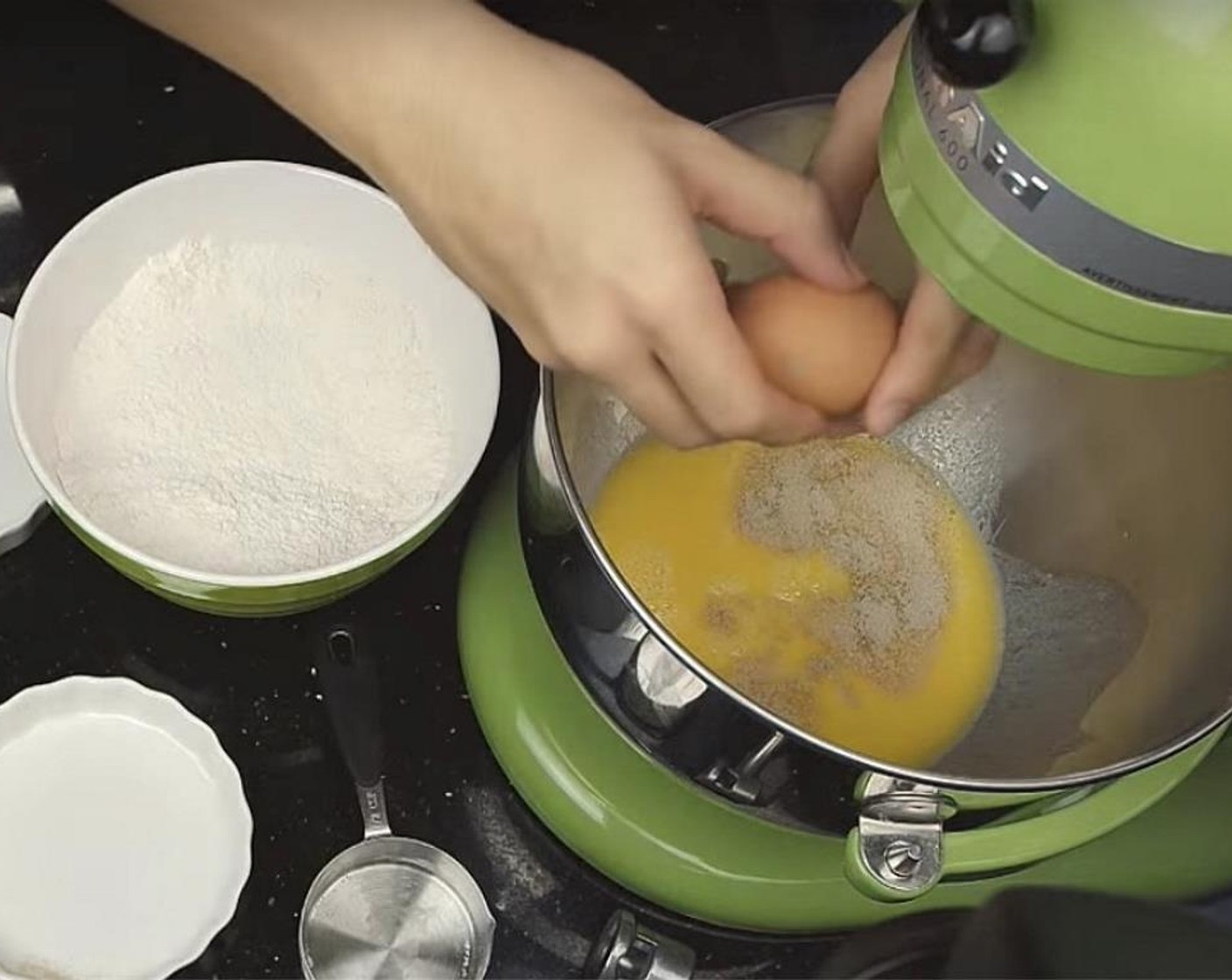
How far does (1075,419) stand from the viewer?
2.89ft

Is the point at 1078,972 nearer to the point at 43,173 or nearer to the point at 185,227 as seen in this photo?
the point at 185,227

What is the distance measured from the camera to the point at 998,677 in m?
0.85

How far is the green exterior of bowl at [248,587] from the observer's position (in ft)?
2.61

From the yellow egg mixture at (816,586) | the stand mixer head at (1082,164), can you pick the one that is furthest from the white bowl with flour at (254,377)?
the stand mixer head at (1082,164)

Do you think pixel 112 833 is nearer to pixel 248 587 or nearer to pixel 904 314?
pixel 248 587

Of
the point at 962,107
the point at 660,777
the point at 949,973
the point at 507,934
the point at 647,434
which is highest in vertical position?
the point at 962,107

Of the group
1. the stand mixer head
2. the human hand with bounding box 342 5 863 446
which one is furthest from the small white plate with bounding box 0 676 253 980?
the stand mixer head

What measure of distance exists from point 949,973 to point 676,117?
1.02ft

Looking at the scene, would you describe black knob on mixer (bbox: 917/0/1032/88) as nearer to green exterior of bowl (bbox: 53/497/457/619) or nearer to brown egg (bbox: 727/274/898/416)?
brown egg (bbox: 727/274/898/416)

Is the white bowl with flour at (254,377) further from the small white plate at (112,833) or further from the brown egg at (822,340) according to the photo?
the brown egg at (822,340)

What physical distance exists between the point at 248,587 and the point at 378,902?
182mm

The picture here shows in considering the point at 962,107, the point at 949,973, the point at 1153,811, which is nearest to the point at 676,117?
the point at 962,107

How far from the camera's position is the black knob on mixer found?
1.31 feet

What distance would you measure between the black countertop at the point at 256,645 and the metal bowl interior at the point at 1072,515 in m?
0.17
